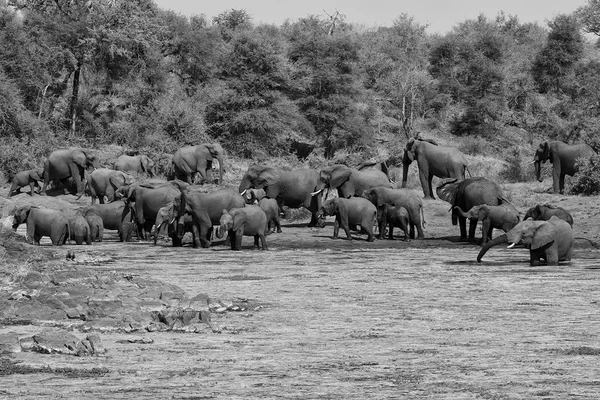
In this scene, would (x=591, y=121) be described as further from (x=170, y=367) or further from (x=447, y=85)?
(x=170, y=367)

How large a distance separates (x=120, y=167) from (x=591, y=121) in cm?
1789

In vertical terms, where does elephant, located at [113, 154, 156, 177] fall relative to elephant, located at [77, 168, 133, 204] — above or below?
above

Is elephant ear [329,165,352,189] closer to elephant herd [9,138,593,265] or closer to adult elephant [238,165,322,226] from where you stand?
elephant herd [9,138,593,265]

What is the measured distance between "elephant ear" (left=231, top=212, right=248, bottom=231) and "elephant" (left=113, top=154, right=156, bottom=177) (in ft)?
49.5

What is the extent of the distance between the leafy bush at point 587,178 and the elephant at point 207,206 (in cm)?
1294

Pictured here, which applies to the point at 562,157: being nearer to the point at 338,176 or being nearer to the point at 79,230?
the point at 338,176

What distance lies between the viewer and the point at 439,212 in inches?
1276

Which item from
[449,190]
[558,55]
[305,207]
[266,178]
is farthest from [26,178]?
[558,55]

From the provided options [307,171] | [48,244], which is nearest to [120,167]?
[307,171]

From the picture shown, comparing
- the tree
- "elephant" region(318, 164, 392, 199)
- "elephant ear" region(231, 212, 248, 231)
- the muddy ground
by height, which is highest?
the tree

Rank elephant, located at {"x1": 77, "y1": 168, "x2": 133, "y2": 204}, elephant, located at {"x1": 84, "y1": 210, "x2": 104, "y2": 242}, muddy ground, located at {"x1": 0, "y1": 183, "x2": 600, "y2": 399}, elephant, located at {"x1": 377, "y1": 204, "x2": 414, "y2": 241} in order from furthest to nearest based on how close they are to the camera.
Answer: elephant, located at {"x1": 77, "y1": 168, "x2": 133, "y2": 204}, elephant, located at {"x1": 377, "y1": 204, "x2": 414, "y2": 241}, elephant, located at {"x1": 84, "y1": 210, "x2": 104, "y2": 242}, muddy ground, located at {"x1": 0, "y1": 183, "x2": 600, "y2": 399}

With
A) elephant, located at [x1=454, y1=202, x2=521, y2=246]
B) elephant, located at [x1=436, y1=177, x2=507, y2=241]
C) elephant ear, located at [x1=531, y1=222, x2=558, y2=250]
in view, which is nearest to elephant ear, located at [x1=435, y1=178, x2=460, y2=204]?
elephant, located at [x1=436, y1=177, x2=507, y2=241]

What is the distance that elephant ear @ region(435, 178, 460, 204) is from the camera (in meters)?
29.7

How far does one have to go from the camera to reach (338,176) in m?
31.8
